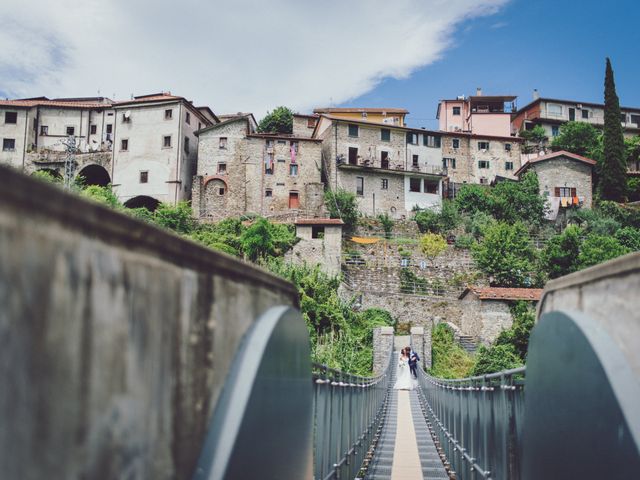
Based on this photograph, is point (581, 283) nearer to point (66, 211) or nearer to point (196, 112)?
point (66, 211)

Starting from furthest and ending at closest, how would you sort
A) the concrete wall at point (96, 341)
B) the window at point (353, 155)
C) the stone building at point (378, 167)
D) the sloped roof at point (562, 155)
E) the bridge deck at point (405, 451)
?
the sloped roof at point (562, 155) → the window at point (353, 155) → the stone building at point (378, 167) → the bridge deck at point (405, 451) → the concrete wall at point (96, 341)

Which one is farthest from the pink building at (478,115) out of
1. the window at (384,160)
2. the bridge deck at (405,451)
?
the bridge deck at (405,451)

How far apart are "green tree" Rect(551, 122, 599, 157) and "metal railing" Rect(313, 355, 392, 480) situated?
5308 cm

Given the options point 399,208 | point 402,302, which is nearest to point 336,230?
point 402,302

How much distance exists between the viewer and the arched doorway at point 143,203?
159ft

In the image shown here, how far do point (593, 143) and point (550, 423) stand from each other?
6004cm

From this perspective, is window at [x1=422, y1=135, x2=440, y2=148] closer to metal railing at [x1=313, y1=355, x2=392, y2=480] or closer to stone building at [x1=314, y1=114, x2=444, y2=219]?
stone building at [x1=314, y1=114, x2=444, y2=219]

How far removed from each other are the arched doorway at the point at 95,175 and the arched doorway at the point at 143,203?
3.73 m

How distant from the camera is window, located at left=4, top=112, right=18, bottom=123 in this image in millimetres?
50250

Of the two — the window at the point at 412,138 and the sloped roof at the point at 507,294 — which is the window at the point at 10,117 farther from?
the sloped roof at the point at 507,294

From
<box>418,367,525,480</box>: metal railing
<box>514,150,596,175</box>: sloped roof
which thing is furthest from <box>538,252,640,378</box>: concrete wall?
<box>514,150,596,175</box>: sloped roof

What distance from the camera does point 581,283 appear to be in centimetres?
271

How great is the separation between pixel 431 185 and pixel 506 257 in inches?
551

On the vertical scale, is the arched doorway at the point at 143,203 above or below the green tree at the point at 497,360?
above
